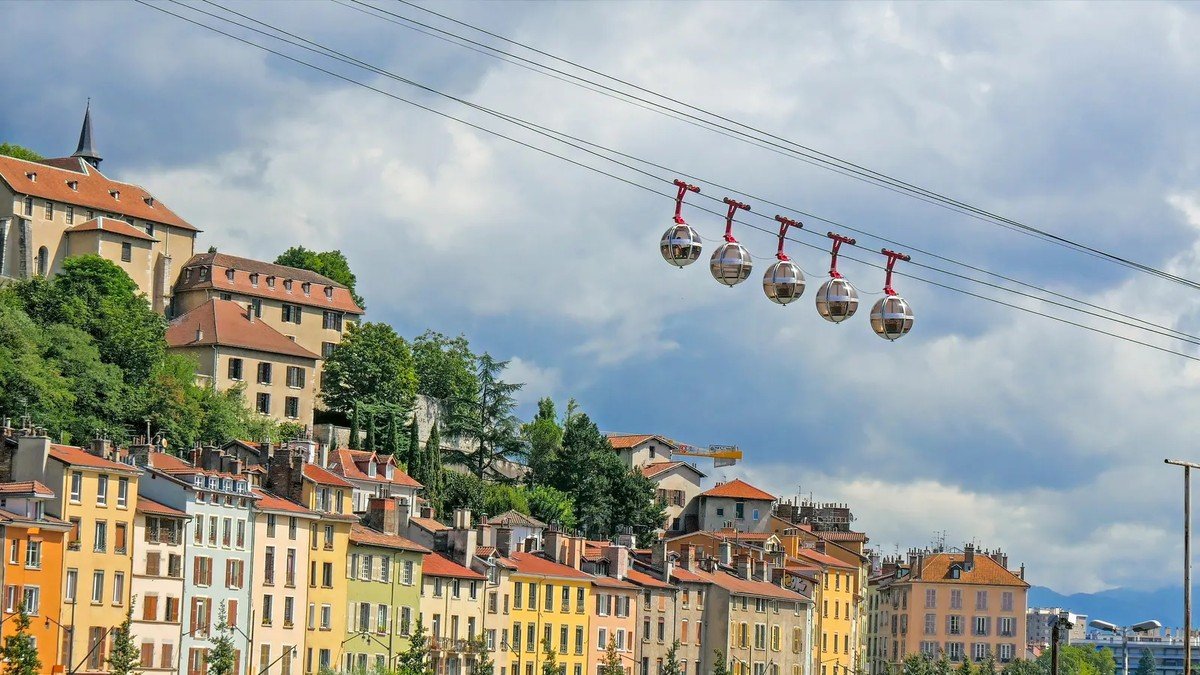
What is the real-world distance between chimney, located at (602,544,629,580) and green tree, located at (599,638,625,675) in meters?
4.55

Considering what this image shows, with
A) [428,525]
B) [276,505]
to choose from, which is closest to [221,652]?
[276,505]

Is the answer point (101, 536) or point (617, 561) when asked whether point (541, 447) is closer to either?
point (617, 561)

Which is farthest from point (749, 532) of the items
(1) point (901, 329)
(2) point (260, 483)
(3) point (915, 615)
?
(1) point (901, 329)

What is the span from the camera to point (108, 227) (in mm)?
153625

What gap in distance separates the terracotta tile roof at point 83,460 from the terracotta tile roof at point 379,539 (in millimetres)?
15440

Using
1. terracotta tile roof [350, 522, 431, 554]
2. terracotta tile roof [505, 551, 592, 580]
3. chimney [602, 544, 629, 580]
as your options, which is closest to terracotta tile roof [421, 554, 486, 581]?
terracotta tile roof [350, 522, 431, 554]

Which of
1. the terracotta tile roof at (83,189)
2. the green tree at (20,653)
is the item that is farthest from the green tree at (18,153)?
the green tree at (20,653)

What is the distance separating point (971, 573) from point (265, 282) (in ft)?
202

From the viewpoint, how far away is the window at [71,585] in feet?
293

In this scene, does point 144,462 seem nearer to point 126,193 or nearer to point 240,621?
point 240,621

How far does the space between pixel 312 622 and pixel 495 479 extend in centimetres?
6072

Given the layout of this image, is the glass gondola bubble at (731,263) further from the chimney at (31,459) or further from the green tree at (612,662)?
the green tree at (612,662)

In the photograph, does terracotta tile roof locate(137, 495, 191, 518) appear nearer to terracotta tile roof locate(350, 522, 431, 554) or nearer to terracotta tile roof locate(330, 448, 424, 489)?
terracotta tile roof locate(350, 522, 431, 554)

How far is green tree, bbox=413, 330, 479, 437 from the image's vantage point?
160750 mm
